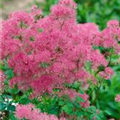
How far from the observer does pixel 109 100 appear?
4.51m

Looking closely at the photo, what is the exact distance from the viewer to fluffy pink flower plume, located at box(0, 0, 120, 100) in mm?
2689

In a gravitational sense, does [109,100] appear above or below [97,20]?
below

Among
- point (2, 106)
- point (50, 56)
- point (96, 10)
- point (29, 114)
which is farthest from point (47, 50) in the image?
point (96, 10)

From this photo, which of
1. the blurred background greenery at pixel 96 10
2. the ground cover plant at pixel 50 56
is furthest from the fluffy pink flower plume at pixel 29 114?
the blurred background greenery at pixel 96 10

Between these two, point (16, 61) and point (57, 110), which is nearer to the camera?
point (16, 61)

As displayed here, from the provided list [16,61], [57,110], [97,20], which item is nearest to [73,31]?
[16,61]

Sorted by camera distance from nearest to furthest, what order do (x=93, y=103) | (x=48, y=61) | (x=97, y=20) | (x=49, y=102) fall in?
(x=48, y=61) < (x=49, y=102) < (x=93, y=103) < (x=97, y=20)

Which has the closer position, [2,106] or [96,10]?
[2,106]

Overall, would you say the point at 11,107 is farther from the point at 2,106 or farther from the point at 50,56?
the point at 50,56

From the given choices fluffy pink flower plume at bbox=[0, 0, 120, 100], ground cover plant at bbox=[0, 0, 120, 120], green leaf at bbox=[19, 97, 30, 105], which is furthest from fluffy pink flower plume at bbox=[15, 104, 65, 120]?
green leaf at bbox=[19, 97, 30, 105]

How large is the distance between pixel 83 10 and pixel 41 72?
152 inches

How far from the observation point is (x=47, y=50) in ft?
8.85

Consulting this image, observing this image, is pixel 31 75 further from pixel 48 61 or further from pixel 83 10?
pixel 83 10

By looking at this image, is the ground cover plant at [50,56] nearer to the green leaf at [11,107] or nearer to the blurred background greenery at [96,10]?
→ the green leaf at [11,107]
